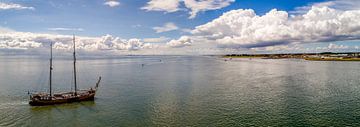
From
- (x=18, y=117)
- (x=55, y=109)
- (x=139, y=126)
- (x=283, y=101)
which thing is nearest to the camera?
(x=139, y=126)

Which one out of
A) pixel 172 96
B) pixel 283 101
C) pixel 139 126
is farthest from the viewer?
pixel 172 96

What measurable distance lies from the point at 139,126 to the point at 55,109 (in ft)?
70.5

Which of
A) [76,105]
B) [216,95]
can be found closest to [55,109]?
[76,105]

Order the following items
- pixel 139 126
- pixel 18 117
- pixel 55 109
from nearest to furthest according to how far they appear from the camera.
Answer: pixel 139 126, pixel 18 117, pixel 55 109

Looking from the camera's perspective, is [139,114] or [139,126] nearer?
[139,126]

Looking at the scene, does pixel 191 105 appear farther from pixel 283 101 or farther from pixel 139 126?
pixel 283 101

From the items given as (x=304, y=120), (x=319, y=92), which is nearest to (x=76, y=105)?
(x=304, y=120)

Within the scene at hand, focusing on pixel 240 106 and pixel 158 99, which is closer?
pixel 240 106

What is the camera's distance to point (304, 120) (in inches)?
1722

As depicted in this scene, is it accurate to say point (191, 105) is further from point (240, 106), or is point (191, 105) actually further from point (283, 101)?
point (283, 101)

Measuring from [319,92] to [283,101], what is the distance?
17.1 meters

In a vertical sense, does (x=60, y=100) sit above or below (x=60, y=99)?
below

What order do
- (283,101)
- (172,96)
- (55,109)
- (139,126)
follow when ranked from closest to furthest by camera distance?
(139,126) → (55,109) → (283,101) → (172,96)

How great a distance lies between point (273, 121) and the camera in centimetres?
4356
